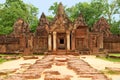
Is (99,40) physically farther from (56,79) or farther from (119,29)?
(56,79)

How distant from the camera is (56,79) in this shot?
29.5 ft

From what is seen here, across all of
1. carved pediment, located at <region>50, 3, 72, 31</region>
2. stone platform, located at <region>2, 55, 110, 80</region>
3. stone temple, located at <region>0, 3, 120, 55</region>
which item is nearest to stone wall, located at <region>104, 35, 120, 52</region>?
stone temple, located at <region>0, 3, 120, 55</region>

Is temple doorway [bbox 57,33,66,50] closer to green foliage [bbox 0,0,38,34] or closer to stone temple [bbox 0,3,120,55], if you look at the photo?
stone temple [bbox 0,3,120,55]

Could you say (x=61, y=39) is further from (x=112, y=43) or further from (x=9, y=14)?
(x=9, y=14)

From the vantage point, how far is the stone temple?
30.4 m

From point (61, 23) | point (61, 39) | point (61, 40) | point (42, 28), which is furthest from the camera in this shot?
point (42, 28)

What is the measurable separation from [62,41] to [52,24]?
132 inches

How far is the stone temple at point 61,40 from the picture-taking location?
30.4 m

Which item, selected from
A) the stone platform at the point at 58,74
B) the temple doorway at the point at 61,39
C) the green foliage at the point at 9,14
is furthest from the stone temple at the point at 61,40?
the stone platform at the point at 58,74

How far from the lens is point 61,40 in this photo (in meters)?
32.7

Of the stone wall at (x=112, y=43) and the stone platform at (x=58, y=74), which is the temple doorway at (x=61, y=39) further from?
the stone platform at (x=58, y=74)

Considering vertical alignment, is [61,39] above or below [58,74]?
above

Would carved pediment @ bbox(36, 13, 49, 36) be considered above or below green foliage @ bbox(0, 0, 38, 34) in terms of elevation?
below

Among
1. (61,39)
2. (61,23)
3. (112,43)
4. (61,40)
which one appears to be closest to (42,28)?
(61,40)
